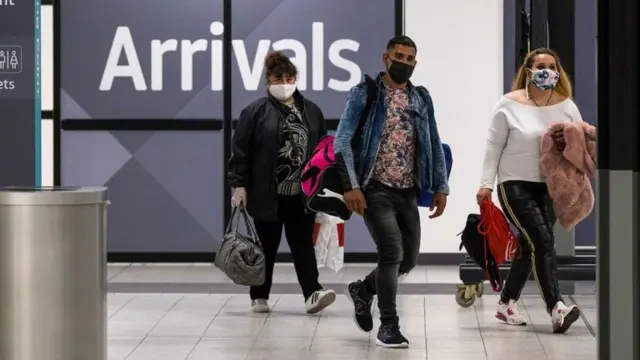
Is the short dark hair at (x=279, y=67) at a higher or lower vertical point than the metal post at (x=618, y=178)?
higher

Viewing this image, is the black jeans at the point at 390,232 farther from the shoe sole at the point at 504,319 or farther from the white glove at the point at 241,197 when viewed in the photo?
the white glove at the point at 241,197

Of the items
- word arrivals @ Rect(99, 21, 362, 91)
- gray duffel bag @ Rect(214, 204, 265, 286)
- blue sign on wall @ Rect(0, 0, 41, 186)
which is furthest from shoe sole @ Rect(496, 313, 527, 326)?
word arrivals @ Rect(99, 21, 362, 91)

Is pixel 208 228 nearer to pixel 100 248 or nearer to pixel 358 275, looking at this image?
pixel 358 275

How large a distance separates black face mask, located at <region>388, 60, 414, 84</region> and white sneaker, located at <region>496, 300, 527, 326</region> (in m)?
1.82

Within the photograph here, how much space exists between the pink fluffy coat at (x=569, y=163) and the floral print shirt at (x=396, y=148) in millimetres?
1010

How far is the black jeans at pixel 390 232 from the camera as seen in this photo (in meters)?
7.85

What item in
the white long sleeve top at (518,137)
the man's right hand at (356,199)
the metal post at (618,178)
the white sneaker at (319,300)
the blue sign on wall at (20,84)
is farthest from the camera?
the white sneaker at (319,300)

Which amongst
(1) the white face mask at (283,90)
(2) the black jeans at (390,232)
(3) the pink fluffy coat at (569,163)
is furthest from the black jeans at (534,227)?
(1) the white face mask at (283,90)

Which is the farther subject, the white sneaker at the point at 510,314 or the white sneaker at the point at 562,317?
the white sneaker at the point at 510,314

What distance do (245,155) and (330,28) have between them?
3.43m

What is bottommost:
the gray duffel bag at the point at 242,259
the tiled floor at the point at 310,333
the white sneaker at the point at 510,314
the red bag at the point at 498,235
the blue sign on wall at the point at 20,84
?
the tiled floor at the point at 310,333

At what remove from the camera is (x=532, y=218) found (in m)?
8.51

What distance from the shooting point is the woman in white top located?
853 centimetres

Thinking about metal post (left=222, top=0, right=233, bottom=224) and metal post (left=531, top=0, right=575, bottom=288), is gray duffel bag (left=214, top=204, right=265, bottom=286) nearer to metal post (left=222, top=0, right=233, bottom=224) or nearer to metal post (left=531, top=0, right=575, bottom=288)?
metal post (left=531, top=0, right=575, bottom=288)
